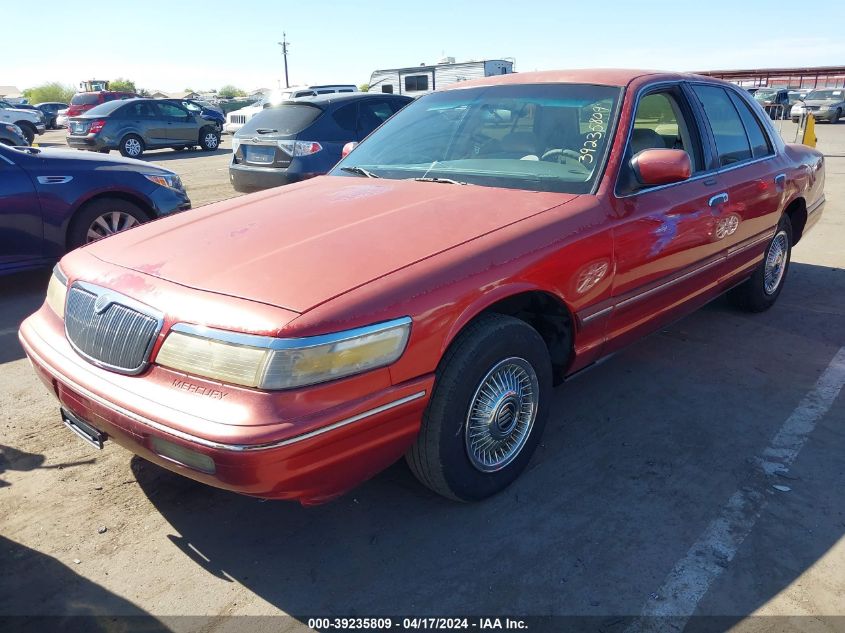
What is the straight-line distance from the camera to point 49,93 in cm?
6631

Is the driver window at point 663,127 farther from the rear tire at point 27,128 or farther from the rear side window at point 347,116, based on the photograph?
the rear tire at point 27,128

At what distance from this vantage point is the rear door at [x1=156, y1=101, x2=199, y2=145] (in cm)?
1882

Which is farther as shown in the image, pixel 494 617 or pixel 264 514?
pixel 264 514

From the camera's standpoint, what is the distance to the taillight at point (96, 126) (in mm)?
17188

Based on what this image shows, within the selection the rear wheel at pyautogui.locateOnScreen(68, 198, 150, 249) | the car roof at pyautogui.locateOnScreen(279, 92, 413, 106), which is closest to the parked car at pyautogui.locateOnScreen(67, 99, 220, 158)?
the car roof at pyautogui.locateOnScreen(279, 92, 413, 106)

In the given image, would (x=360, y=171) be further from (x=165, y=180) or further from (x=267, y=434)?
(x=165, y=180)

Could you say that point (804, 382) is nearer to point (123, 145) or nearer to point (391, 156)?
point (391, 156)

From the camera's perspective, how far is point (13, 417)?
3.63 metres

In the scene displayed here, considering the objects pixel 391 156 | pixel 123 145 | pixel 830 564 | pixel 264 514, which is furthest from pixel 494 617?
pixel 123 145

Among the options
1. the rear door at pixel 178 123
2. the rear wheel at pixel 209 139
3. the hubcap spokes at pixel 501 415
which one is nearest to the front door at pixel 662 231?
the hubcap spokes at pixel 501 415

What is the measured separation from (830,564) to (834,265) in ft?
16.2

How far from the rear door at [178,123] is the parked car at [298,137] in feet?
38.9

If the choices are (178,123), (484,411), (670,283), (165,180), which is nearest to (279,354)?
(484,411)

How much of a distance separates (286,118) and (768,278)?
5558 millimetres
